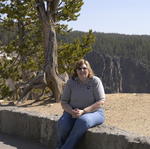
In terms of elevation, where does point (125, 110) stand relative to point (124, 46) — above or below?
above

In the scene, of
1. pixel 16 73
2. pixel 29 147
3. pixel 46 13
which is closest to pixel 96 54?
pixel 16 73

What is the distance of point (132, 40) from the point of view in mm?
97812

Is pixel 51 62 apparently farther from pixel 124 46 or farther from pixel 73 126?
pixel 124 46

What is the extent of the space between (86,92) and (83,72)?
0.94ft

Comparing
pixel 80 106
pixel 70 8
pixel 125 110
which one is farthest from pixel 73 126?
pixel 70 8

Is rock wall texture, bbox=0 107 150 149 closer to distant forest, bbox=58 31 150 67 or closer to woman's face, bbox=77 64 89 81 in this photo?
woman's face, bbox=77 64 89 81

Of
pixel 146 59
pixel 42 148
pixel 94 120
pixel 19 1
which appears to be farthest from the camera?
pixel 146 59

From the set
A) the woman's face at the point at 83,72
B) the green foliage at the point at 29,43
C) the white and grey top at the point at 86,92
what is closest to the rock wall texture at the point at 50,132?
the white and grey top at the point at 86,92

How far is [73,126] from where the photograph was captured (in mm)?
6203

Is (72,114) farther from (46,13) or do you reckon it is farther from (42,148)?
(46,13)

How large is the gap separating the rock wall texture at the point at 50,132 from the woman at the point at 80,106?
0.19 m

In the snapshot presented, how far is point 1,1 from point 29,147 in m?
13.4

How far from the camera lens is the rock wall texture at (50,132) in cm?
567

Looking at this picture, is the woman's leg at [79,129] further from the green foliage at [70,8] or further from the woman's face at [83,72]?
the green foliage at [70,8]
